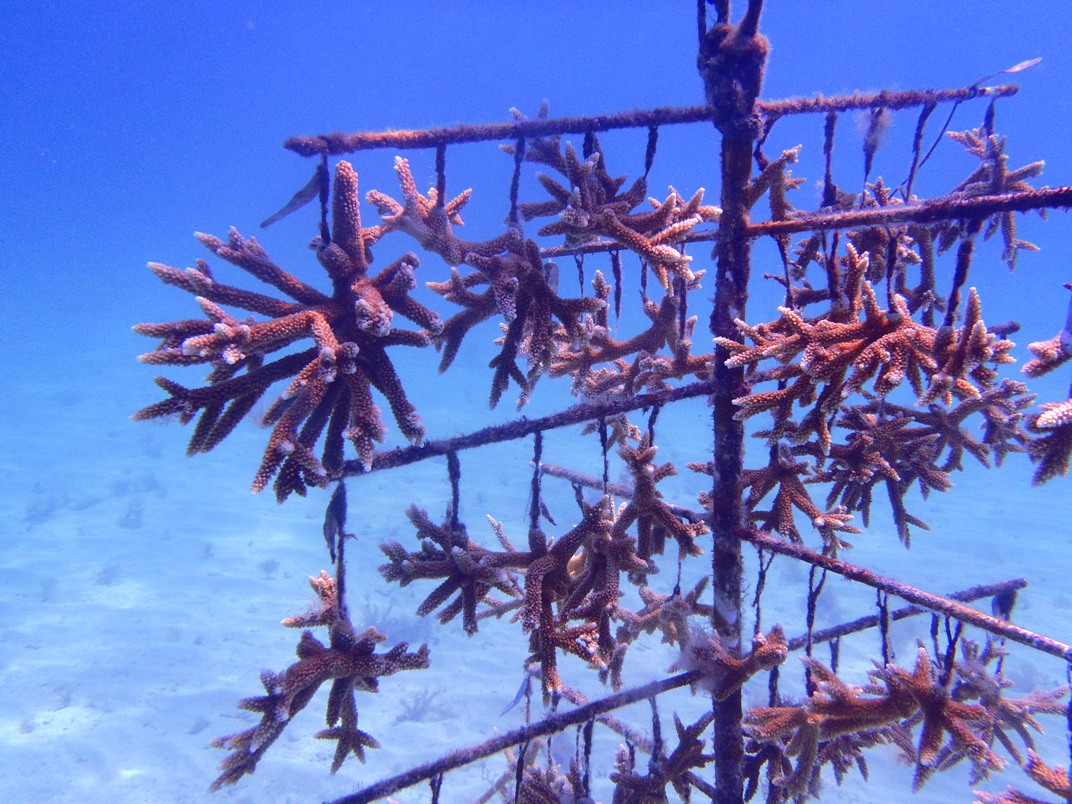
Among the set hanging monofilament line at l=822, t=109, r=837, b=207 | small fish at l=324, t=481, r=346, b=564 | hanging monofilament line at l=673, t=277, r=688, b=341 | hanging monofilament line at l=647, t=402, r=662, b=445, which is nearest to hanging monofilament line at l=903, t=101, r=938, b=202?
hanging monofilament line at l=822, t=109, r=837, b=207

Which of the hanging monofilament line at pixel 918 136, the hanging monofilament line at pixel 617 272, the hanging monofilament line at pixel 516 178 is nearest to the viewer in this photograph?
the hanging monofilament line at pixel 516 178

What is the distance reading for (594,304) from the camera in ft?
10.1

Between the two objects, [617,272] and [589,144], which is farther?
[617,272]

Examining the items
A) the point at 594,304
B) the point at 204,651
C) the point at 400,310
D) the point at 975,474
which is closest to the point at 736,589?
the point at 594,304

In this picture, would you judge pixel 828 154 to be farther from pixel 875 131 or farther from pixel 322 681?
pixel 322 681

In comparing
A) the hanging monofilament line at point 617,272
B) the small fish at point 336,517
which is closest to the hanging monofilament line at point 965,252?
the hanging monofilament line at point 617,272

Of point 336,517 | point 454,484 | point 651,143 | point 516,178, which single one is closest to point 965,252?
point 651,143

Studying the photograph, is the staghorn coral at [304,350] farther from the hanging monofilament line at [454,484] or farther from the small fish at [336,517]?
the hanging monofilament line at [454,484]

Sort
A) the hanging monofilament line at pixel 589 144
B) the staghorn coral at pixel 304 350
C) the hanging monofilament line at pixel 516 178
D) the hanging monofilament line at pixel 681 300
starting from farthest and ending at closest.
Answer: the hanging monofilament line at pixel 681 300, the hanging monofilament line at pixel 589 144, the hanging monofilament line at pixel 516 178, the staghorn coral at pixel 304 350

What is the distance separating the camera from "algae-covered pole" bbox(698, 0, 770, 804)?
272 cm

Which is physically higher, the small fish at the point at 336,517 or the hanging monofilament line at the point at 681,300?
the hanging monofilament line at the point at 681,300

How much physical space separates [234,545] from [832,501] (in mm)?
21801

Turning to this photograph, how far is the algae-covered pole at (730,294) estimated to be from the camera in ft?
8.93

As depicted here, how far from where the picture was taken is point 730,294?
10.2 ft
